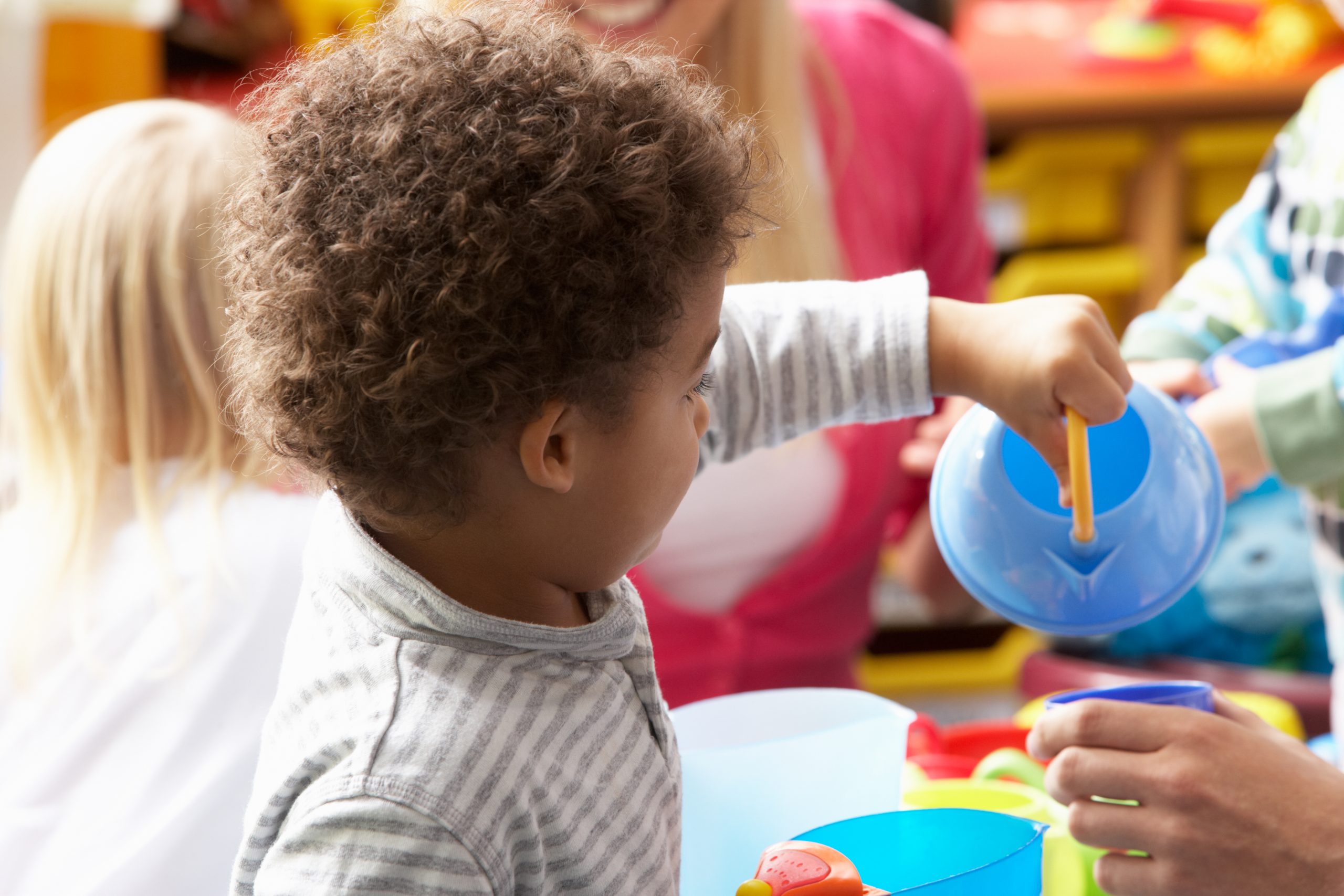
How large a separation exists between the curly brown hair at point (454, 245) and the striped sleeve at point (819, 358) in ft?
0.33

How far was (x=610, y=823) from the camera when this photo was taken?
44 cm

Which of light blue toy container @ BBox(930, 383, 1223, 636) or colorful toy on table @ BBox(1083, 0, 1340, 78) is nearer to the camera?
light blue toy container @ BBox(930, 383, 1223, 636)

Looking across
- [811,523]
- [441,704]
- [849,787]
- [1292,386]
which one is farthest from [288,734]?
[811,523]

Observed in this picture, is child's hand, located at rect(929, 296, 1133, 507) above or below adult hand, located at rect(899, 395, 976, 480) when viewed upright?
above

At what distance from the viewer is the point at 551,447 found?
0.45m

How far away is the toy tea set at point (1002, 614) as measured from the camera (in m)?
0.51

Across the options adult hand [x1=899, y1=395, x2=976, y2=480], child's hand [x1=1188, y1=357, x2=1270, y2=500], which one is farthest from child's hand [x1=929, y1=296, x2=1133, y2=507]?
adult hand [x1=899, y1=395, x2=976, y2=480]

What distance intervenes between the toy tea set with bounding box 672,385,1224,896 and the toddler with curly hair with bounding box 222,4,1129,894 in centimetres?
5

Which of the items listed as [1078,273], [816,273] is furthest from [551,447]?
Answer: [1078,273]

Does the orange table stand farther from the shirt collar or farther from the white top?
the shirt collar

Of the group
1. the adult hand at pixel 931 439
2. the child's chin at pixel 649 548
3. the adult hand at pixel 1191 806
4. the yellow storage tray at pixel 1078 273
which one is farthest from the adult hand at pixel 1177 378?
the yellow storage tray at pixel 1078 273

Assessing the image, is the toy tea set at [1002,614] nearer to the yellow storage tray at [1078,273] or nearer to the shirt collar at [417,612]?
the shirt collar at [417,612]

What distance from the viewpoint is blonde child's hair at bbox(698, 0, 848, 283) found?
0.97m

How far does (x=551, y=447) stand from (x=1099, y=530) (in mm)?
231
